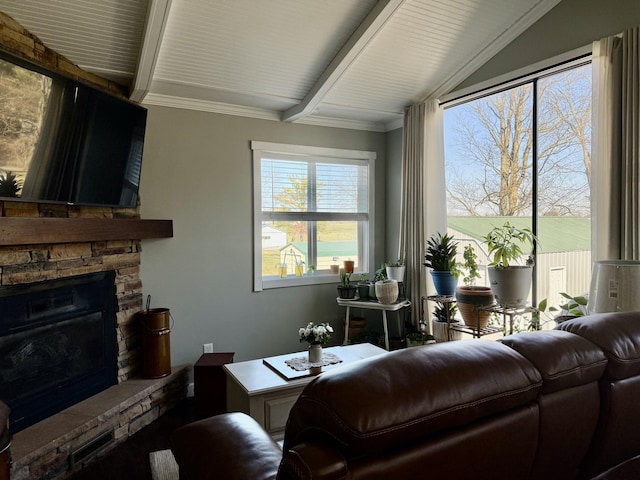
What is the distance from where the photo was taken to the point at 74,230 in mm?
2529

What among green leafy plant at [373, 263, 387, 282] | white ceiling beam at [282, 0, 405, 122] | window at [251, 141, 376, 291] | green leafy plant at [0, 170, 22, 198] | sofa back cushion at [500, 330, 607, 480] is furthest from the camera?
green leafy plant at [373, 263, 387, 282]

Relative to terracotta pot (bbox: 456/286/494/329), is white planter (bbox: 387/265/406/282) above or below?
above

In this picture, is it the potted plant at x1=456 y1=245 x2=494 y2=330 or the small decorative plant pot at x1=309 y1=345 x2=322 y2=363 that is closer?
the small decorative plant pot at x1=309 y1=345 x2=322 y2=363

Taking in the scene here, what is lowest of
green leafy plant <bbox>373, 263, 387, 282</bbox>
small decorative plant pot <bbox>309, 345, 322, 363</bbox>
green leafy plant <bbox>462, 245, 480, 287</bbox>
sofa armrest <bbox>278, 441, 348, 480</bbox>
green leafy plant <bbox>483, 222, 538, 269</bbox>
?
small decorative plant pot <bbox>309, 345, 322, 363</bbox>

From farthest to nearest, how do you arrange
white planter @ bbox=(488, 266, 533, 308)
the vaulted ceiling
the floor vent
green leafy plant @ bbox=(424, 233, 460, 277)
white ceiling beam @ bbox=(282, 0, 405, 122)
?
green leafy plant @ bbox=(424, 233, 460, 277) < white planter @ bbox=(488, 266, 533, 308) < white ceiling beam @ bbox=(282, 0, 405, 122) < the vaulted ceiling < the floor vent

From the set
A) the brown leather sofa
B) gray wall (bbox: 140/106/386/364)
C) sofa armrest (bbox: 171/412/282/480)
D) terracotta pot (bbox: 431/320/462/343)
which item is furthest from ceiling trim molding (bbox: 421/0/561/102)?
sofa armrest (bbox: 171/412/282/480)

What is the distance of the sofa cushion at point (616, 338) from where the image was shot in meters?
1.09

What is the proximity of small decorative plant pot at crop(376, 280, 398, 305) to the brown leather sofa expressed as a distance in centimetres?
249

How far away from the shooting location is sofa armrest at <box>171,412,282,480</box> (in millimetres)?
1075

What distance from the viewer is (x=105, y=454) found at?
→ 103 inches

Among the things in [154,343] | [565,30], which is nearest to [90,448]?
[154,343]

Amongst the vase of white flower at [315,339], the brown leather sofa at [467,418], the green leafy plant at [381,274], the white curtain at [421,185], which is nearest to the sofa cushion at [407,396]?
the brown leather sofa at [467,418]

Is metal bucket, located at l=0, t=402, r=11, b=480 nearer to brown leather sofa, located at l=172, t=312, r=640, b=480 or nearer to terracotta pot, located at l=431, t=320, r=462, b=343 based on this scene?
brown leather sofa, located at l=172, t=312, r=640, b=480

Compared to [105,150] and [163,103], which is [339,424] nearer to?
[105,150]
